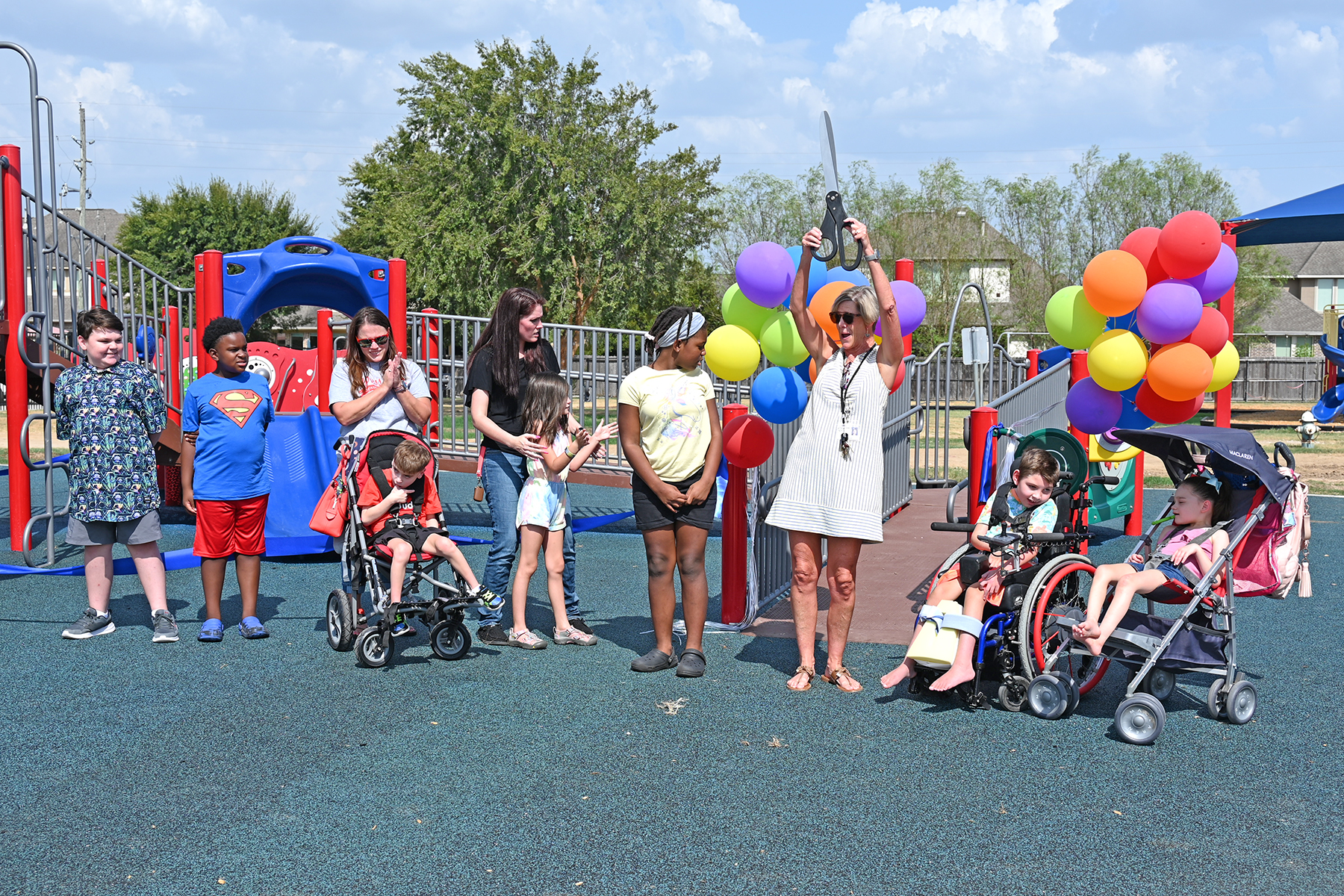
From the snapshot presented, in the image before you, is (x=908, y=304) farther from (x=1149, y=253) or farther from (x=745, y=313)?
(x=1149, y=253)

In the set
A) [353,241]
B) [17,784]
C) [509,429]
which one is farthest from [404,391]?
[353,241]

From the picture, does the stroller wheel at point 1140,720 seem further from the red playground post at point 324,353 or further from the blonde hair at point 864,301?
the red playground post at point 324,353

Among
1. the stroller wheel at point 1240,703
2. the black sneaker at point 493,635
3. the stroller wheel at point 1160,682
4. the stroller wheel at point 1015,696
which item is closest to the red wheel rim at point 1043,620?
the stroller wheel at point 1015,696

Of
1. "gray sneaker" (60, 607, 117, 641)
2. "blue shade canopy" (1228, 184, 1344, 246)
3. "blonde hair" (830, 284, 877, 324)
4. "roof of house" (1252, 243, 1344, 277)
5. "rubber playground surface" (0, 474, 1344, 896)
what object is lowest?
"rubber playground surface" (0, 474, 1344, 896)

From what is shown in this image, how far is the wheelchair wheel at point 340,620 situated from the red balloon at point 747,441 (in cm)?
207

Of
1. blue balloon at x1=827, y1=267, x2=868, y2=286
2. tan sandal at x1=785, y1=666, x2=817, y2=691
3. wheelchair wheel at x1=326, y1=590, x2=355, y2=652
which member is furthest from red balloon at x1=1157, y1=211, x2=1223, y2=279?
wheelchair wheel at x1=326, y1=590, x2=355, y2=652

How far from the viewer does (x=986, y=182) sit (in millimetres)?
36344

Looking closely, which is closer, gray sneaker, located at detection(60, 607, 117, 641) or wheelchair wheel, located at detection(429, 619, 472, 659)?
wheelchair wheel, located at detection(429, 619, 472, 659)

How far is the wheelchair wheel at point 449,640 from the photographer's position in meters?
5.68

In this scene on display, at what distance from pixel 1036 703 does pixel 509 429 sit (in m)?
2.91

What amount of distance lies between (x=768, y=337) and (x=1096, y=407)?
1988 mm

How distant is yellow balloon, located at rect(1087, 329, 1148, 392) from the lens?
593 centimetres

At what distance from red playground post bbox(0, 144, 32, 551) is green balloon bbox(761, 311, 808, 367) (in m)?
4.96

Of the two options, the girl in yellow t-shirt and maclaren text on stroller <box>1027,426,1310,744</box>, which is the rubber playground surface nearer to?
maclaren text on stroller <box>1027,426,1310,744</box>
